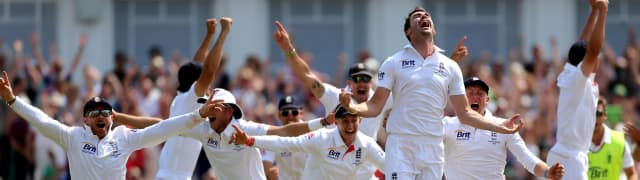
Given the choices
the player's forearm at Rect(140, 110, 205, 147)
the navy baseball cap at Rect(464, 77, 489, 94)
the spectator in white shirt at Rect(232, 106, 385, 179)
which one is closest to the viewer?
the player's forearm at Rect(140, 110, 205, 147)

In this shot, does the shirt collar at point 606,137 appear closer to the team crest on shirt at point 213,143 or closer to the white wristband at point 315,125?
the white wristband at point 315,125

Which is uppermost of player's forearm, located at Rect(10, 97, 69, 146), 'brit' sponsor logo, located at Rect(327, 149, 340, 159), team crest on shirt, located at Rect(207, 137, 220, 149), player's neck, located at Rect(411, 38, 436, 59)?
player's neck, located at Rect(411, 38, 436, 59)

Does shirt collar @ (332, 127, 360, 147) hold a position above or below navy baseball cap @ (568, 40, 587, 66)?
below

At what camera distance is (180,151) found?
63.3ft

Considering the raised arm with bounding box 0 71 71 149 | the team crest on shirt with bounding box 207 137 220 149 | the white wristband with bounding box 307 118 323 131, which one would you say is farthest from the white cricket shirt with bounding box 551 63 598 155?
the raised arm with bounding box 0 71 71 149

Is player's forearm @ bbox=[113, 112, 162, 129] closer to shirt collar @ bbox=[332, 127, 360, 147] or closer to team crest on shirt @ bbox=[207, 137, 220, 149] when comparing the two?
team crest on shirt @ bbox=[207, 137, 220, 149]

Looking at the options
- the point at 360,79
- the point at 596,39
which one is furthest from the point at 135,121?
the point at 596,39

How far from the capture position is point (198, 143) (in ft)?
63.8

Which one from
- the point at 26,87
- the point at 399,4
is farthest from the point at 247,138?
the point at 399,4

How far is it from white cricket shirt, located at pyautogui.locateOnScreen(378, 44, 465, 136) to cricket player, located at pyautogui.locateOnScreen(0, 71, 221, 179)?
2.55 metres

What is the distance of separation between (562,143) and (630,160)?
1.25 meters

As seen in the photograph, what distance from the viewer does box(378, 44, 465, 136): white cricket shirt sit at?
1664 centimetres

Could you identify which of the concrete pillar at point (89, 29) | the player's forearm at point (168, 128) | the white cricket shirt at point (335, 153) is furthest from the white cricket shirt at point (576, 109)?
the concrete pillar at point (89, 29)

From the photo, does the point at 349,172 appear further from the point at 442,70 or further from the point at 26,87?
the point at 26,87
